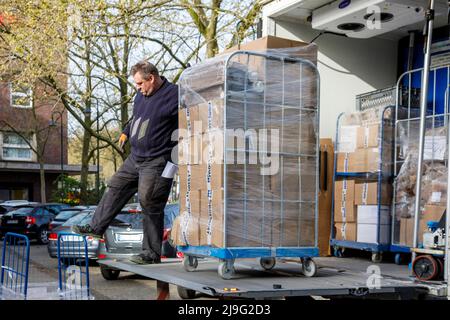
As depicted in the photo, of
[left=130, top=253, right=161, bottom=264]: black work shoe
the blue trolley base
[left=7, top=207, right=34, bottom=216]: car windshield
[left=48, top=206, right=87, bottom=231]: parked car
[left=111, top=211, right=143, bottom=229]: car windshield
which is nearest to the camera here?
the blue trolley base

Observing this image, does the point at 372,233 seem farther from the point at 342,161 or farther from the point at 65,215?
the point at 65,215

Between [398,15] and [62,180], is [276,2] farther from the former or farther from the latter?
[62,180]

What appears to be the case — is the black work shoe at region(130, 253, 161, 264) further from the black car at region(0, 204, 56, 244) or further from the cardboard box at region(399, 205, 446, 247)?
the black car at region(0, 204, 56, 244)

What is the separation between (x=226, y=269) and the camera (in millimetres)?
4301

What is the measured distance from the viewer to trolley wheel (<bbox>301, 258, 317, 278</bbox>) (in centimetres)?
458

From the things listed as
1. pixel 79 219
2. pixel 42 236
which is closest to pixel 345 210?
pixel 79 219

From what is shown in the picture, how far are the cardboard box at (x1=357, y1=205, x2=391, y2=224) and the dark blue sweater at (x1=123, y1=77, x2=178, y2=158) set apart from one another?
283cm

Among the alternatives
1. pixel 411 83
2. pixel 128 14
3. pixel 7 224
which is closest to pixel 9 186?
pixel 7 224

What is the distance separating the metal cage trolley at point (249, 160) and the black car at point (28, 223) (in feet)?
60.1

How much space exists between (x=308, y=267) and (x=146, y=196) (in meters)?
1.41

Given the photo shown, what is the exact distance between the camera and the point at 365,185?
23.1 ft

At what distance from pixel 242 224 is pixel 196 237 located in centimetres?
44

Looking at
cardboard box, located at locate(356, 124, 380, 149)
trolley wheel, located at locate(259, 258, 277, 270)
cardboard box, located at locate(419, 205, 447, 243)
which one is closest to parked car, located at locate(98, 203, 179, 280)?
cardboard box, located at locate(356, 124, 380, 149)

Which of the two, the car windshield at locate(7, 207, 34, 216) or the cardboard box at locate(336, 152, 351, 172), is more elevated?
the cardboard box at locate(336, 152, 351, 172)
